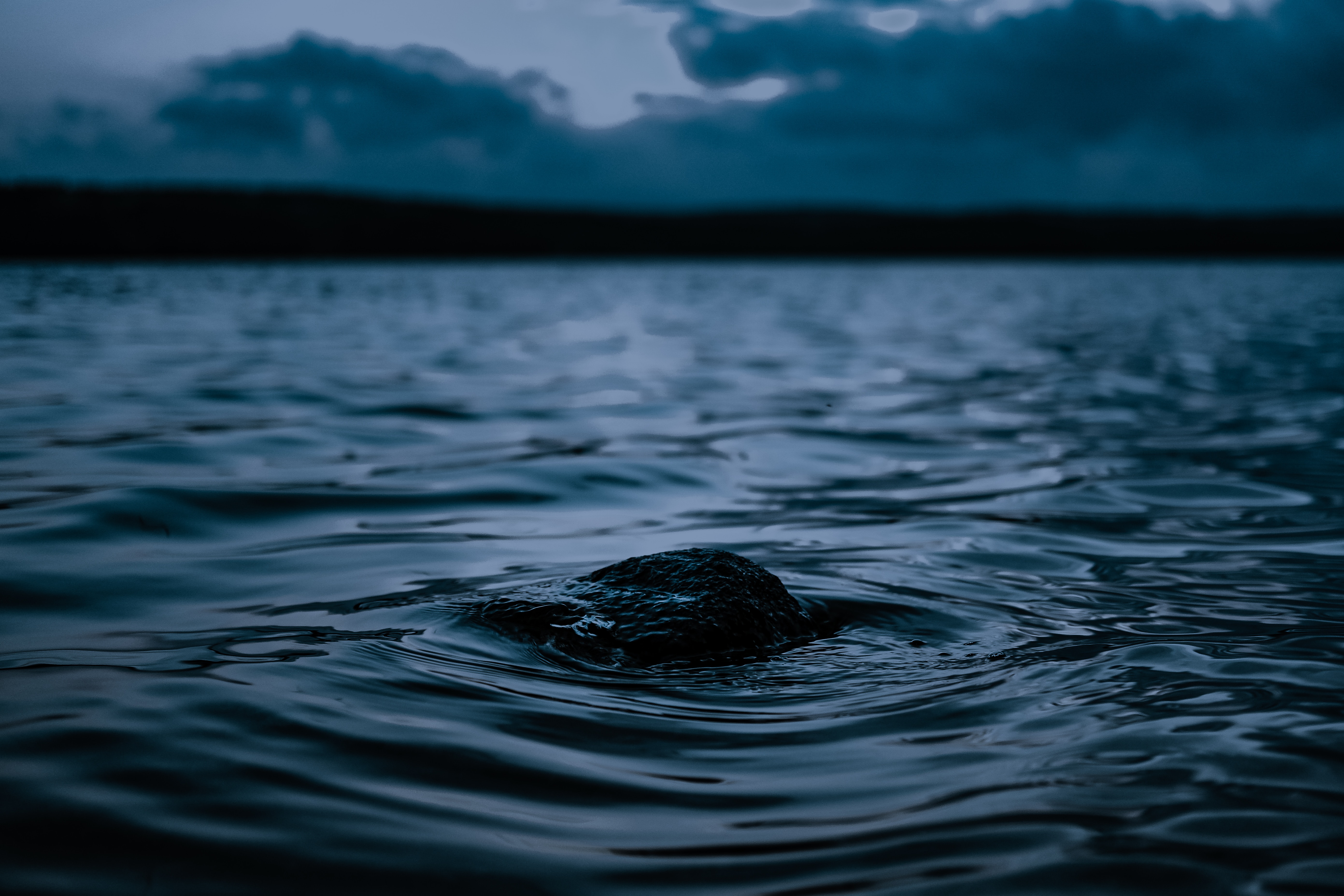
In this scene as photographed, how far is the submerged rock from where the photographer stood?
4176mm

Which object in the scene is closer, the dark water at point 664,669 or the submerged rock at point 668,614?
the dark water at point 664,669

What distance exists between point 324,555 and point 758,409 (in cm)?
683

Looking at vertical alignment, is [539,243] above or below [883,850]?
above

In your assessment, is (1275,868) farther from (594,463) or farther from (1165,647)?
(594,463)

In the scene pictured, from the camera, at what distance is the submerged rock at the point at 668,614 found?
13.7ft

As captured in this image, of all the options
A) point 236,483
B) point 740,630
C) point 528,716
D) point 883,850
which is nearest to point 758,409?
point 236,483

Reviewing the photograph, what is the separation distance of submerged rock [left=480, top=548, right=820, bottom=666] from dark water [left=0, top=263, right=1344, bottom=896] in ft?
0.56

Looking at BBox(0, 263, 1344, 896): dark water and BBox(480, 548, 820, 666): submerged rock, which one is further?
BBox(480, 548, 820, 666): submerged rock

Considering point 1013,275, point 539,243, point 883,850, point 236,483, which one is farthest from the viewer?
point 539,243

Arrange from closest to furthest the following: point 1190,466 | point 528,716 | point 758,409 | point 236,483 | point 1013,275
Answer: point 528,716
point 236,483
point 1190,466
point 758,409
point 1013,275

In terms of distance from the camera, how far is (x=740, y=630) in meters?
4.24

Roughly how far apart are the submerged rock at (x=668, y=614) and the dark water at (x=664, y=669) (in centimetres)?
17

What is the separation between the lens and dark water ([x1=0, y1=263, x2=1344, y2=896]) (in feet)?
8.52

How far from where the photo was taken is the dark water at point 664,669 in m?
2.60
